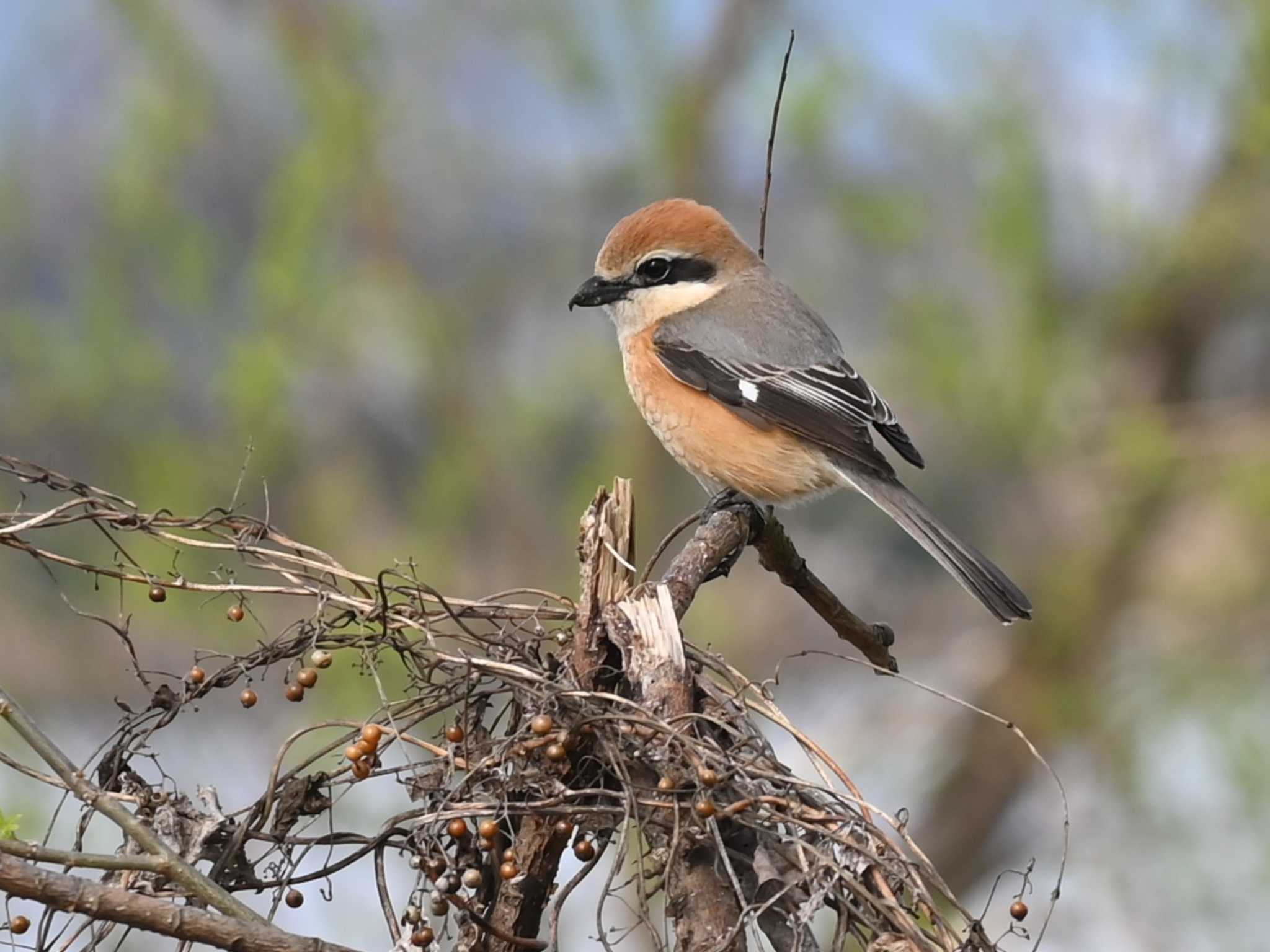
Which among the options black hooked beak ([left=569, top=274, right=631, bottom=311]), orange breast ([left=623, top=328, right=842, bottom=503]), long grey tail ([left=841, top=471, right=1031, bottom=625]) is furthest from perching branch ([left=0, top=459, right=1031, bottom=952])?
black hooked beak ([left=569, top=274, right=631, bottom=311])

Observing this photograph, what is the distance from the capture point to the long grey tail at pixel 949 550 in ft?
10.3

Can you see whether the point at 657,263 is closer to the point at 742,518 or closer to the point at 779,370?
the point at 779,370

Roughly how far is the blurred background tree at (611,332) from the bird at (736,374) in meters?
1.90

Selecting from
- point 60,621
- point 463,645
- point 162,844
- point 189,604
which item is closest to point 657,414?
point 463,645

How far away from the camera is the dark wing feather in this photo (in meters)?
3.68

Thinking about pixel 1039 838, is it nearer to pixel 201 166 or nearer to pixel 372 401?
pixel 372 401

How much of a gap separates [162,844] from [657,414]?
2.46 meters

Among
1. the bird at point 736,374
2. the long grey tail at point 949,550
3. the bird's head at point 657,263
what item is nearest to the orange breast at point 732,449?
the bird at point 736,374

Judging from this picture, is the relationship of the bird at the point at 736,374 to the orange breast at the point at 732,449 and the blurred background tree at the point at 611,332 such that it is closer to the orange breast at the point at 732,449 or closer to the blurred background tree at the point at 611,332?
the orange breast at the point at 732,449

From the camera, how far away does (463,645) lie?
2.23 meters

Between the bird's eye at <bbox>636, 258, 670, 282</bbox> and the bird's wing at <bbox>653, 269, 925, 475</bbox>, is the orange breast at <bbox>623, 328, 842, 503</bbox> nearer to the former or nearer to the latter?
the bird's wing at <bbox>653, 269, 925, 475</bbox>

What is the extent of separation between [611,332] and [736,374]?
112 inches

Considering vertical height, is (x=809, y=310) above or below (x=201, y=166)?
below

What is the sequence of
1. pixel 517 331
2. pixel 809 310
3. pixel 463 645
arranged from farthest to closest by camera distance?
1. pixel 517 331
2. pixel 809 310
3. pixel 463 645
